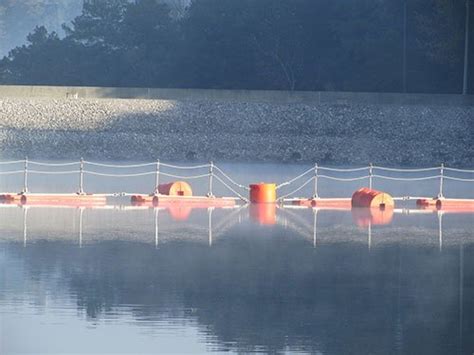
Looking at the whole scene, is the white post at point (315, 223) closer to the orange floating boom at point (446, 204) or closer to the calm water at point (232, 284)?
the calm water at point (232, 284)

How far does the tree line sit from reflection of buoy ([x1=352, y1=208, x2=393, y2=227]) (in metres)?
37.7

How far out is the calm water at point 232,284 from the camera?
567 inches

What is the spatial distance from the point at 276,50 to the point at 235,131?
12410 mm

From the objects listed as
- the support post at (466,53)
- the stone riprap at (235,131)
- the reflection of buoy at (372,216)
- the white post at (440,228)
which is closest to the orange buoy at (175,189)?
the reflection of buoy at (372,216)

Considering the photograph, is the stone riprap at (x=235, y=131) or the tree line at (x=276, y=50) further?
the tree line at (x=276, y=50)

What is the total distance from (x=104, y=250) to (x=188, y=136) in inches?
1542

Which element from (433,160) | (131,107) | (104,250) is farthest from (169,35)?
(104,250)

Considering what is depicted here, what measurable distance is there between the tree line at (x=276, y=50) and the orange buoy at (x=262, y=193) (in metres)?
36.1

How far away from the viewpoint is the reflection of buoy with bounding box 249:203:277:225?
2730cm

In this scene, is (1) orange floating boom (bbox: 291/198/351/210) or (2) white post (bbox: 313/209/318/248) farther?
(1) orange floating boom (bbox: 291/198/351/210)

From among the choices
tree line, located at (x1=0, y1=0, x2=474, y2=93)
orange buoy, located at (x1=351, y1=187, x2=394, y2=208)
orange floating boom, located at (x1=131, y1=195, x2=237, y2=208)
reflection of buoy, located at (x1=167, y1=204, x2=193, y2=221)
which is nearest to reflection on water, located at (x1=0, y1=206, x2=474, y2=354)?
reflection of buoy, located at (x1=167, y1=204, x2=193, y2=221)

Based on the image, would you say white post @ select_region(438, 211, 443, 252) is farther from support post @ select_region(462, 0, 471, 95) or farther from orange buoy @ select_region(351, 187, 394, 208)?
support post @ select_region(462, 0, 471, 95)

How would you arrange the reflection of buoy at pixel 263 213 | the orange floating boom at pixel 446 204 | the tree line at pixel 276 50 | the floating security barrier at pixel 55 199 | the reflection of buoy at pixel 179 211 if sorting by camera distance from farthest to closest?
the tree line at pixel 276 50 < the orange floating boom at pixel 446 204 < the floating security barrier at pixel 55 199 < the reflection of buoy at pixel 179 211 < the reflection of buoy at pixel 263 213

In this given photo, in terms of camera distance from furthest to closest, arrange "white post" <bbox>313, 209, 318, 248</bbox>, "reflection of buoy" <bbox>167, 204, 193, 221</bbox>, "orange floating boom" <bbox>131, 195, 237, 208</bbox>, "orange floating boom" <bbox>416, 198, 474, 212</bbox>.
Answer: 1. "orange floating boom" <bbox>416, 198, 474, 212</bbox>
2. "orange floating boom" <bbox>131, 195, 237, 208</bbox>
3. "reflection of buoy" <bbox>167, 204, 193, 221</bbox>
4. "white post" <bbox>313, 209, 318, 248</bbox>
